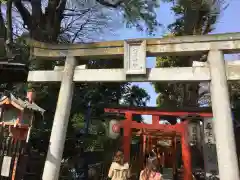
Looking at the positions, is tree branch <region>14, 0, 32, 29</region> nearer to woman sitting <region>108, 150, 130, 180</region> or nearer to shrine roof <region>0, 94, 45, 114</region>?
shrine roof <region>0, 94, 45, 114</region>

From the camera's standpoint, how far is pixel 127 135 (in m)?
9.22

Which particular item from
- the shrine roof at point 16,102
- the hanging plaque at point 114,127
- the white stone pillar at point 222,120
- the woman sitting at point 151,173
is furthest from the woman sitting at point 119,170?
the hanging plaque at point 114,127

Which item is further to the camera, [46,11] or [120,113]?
[46,11]

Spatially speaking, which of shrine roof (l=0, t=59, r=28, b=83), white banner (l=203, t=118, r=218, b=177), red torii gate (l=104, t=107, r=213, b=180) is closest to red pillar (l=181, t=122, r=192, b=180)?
red torii gate (l=104, t=107, r=213, b=180)

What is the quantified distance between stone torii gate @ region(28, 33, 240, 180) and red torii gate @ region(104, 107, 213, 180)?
2.87m

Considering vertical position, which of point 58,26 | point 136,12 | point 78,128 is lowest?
point 78,128

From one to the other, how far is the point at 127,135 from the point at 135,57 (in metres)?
3.28

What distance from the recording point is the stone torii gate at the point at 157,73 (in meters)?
5.89

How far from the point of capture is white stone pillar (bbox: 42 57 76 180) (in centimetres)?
657

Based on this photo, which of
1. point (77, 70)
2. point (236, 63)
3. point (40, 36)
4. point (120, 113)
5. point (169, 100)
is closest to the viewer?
point (236, 63)

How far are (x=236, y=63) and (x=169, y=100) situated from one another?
36.4 feet

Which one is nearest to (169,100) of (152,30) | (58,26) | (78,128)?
(152,30)

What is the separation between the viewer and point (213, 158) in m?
9.03

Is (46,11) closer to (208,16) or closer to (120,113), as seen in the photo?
(120,113)
